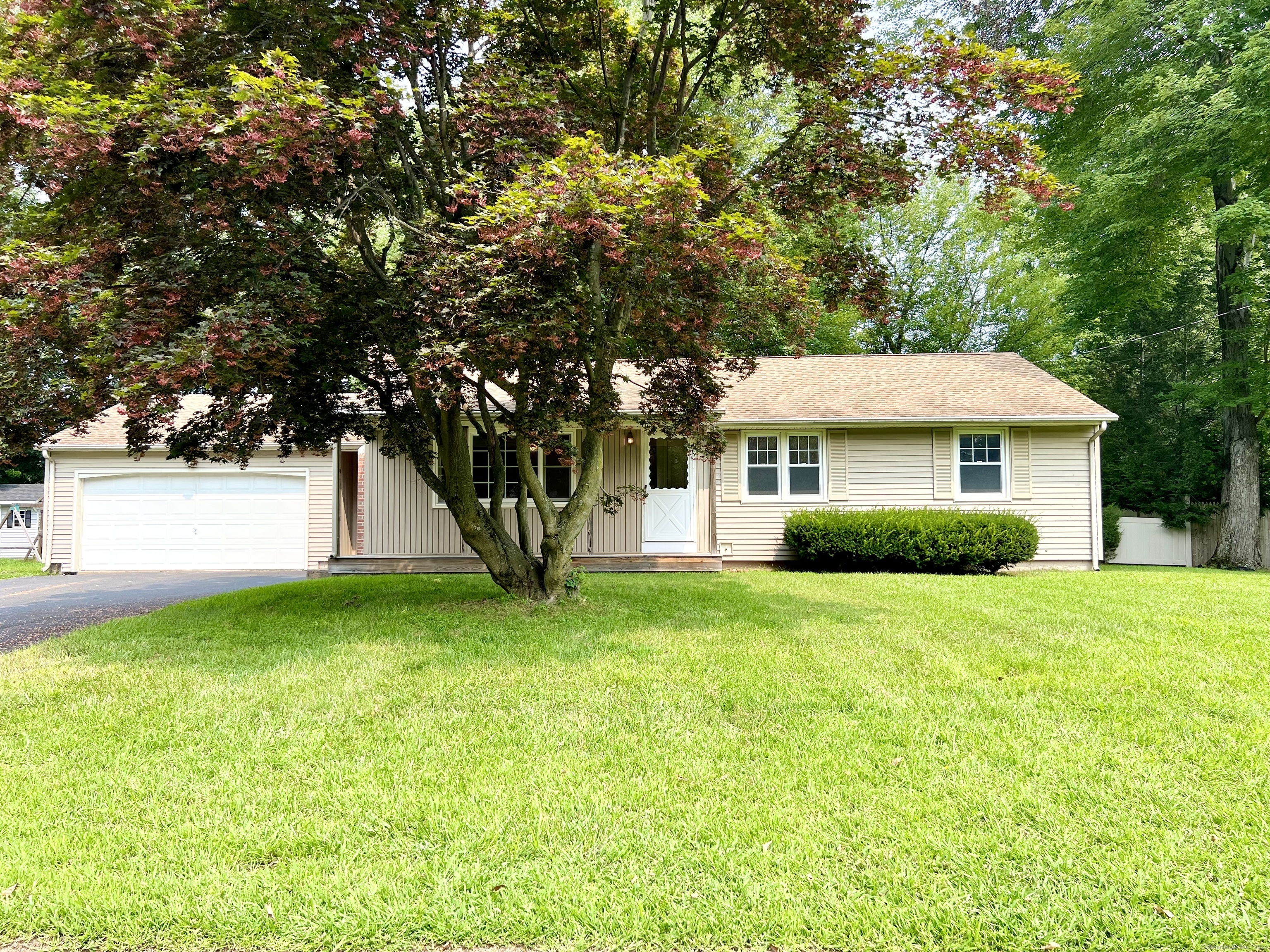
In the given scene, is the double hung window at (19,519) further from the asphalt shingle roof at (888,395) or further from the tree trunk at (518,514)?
the tree trunk at (518,514)

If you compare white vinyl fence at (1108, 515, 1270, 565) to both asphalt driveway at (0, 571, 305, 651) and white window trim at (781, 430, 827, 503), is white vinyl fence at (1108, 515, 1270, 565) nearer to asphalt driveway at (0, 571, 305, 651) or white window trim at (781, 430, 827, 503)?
white window trim at (781, 430, 827, 503)

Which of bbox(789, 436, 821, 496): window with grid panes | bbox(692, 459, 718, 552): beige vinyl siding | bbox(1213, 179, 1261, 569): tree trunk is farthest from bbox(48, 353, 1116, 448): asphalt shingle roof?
bbox(1213, 179, 1261, 569): tree trunk

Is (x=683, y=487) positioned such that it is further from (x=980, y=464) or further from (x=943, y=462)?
(x=980, y=464)

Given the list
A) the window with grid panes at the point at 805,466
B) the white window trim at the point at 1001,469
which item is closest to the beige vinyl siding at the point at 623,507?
the window with grid panes at the point at 805,466

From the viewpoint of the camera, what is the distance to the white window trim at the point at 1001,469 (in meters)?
13.4

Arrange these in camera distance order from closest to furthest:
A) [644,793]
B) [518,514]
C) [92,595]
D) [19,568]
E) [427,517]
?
[644,793] < [518,514] < [92,595] < [427,517] < [19,568]

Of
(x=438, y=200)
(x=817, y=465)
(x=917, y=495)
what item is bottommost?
(x=917, y=495)

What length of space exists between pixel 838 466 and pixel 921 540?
7.24ft

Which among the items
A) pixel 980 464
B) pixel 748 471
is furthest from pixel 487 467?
pixel 980 464

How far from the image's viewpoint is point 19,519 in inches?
860

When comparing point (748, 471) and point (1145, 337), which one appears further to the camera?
point (1145, 337)

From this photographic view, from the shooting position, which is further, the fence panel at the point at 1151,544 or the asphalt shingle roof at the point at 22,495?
the asphalt shingle roof at the point at 22,495

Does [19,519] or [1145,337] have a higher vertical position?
[1145,337]

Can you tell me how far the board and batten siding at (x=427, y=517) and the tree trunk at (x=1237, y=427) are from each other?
1394cm
